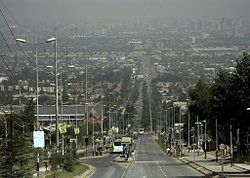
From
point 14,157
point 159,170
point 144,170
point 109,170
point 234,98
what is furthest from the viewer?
point 234,98

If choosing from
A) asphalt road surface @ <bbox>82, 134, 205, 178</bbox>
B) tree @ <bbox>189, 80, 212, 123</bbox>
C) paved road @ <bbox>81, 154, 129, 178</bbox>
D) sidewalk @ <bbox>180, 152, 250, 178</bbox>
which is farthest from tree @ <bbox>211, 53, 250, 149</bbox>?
tree @ <bbox>189, 80, 212, 123</bbox>

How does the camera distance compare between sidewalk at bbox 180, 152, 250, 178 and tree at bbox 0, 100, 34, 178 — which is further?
sidewalk at bbox 180, 152, 250, 178


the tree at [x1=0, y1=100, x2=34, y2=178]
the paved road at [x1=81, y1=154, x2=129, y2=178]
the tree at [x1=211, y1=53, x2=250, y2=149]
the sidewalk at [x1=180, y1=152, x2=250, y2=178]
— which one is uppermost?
the tree at [x1=211, y1=53, x2=250, y2=149]

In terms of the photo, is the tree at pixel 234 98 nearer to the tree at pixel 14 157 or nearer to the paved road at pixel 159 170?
the paved road at pixel 159 170

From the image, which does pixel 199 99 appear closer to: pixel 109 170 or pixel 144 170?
pixel 109 170

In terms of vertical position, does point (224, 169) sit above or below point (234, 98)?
below

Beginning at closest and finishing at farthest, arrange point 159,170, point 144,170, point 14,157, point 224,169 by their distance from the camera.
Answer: point 14,157
point 224,169
point 159,170
point 144,170

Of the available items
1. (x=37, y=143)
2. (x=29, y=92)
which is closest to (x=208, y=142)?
(x=29, y=92)

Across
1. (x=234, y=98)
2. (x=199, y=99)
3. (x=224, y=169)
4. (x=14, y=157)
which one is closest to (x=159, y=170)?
(x=224, y=169)

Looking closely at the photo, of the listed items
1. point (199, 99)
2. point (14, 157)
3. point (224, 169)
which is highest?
point (199, 99)

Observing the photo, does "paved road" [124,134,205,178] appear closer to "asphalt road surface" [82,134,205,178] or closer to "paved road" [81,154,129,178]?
→ "asphalt road surface" [82,134,205,178]

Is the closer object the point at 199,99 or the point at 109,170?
the point at 109,170

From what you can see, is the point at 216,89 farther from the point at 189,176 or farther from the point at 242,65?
the point at 189,176

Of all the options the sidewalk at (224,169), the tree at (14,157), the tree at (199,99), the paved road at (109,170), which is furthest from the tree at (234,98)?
the tree at (199,99)
